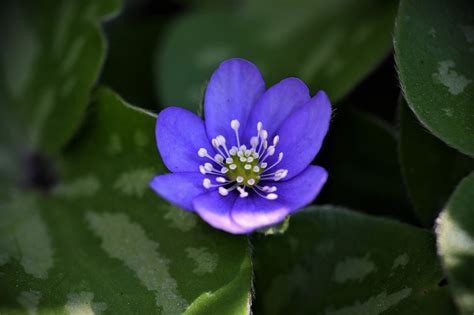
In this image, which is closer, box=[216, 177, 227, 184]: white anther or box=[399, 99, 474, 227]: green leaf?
box=[216, 177, 227, 184]: white anther

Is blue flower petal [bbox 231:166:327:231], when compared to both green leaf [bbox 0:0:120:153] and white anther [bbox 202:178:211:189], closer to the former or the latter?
white anther [bbox 202:178:211:189]

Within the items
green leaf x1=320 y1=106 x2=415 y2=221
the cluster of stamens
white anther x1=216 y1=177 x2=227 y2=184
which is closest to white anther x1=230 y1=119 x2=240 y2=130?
the cluster of stamens

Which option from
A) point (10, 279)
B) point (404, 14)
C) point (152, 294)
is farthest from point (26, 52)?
point (404, 14)

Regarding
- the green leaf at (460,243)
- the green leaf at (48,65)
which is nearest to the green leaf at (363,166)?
the green leaf at (460,243)

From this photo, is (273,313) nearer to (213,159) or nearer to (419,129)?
(213,159)

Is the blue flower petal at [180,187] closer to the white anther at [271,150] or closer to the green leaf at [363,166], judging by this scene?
the white anther at [271,150]
